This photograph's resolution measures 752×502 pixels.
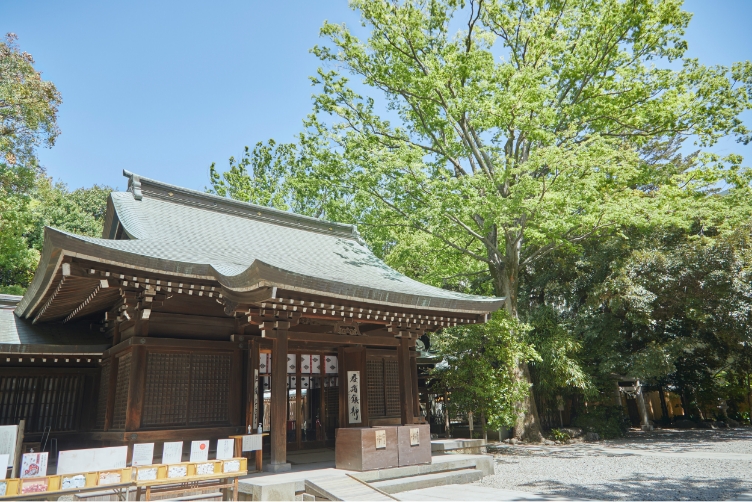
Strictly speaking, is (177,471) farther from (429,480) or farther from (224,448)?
(429,480)

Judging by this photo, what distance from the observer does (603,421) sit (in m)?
17.9

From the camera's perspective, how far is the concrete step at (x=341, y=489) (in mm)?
6477

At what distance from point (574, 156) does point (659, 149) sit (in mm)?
13096

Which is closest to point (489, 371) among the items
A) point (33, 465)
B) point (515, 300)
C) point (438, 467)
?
point (515, 300)

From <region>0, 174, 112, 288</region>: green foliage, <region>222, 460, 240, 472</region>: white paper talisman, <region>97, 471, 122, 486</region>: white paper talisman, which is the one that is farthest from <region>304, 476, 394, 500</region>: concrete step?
<region>0, 174, 112, 288</region>: green foliage

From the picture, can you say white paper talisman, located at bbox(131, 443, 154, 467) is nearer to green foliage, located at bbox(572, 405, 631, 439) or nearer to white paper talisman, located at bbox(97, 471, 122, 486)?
white paper talisman, located at bbox(97, 471, 122, 486)

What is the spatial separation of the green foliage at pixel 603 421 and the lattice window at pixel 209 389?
48.0ft

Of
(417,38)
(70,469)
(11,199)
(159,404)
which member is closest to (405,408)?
(159,404)

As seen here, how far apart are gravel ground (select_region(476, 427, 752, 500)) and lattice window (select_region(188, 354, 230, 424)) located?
503 centimetres

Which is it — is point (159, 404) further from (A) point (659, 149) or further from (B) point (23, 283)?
(A) point (659, 149)

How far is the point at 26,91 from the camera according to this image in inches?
697

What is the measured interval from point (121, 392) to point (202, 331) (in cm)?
177

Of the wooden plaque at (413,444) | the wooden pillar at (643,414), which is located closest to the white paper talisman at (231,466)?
the wooden plaque at (413,444)

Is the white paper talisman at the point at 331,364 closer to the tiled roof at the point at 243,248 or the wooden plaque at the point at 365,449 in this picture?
the tiled roof at the point at 243,248
